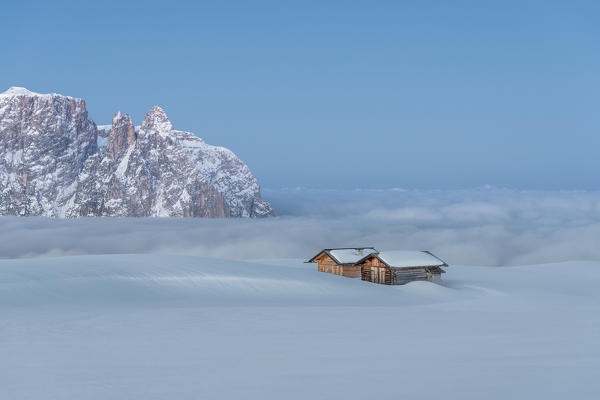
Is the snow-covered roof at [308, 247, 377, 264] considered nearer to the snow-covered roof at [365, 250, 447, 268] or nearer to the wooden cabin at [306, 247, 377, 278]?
the wooden cabin at [306, 247, 377, 278]

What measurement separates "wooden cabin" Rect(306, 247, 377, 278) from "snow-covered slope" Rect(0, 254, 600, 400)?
11958mm

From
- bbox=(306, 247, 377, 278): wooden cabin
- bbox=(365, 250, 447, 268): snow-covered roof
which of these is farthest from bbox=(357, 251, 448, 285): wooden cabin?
bbox=(306, 247, 377, 278): wooden cabin

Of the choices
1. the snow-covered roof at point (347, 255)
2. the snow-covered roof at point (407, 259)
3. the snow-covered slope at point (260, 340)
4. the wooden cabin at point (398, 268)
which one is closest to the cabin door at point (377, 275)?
the wooden cabin at point (398, 268)

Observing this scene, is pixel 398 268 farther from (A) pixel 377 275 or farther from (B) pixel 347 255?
(B) pixel 347 255

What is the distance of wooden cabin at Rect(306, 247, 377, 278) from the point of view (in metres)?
54.7

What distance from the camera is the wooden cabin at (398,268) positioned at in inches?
1972

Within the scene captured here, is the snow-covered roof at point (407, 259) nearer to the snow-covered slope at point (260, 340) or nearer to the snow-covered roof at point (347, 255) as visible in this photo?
the snow-covered roof at point (347, 255)

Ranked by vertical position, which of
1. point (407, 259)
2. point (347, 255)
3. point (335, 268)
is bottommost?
point (335, 268)

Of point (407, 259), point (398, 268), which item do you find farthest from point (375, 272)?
point (407, 259)

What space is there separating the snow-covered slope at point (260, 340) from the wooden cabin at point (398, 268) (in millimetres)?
7366

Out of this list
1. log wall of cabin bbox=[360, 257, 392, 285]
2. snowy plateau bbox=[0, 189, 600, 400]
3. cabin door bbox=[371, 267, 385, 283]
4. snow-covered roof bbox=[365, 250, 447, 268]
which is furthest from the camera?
cabin door bbox=[371, 267, 385, 283]

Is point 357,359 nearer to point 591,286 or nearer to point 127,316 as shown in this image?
point 127,316

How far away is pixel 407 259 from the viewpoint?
52062 millimetres

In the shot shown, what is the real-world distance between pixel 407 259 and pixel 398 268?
113 inches
